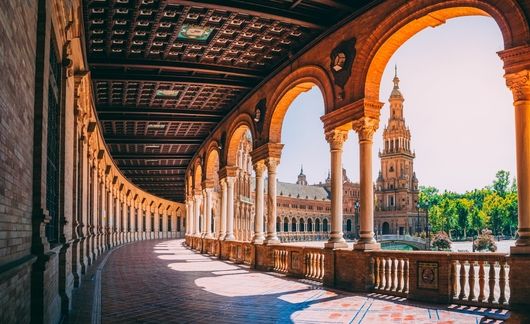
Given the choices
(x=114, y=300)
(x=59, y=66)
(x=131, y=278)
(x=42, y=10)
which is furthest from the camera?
(x=131, y=278)

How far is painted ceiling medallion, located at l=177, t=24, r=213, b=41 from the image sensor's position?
43.9ft

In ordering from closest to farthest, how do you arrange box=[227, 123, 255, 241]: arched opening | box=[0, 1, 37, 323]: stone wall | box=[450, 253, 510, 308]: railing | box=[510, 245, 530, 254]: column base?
box=[0, 1, 37, 323]: stone wall → box=[510, 245, 530, 254]: column base → box=[450, 253, 510, 308]: railing → box=[227, 123, 255, 241]: arched opening

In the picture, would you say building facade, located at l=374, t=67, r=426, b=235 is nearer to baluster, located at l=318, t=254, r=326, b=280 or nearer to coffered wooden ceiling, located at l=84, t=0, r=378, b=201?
coffered wooden ceiling, located at l=84, t=0, r=378, b=201

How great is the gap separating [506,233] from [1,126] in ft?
413

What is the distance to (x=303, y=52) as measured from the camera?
15.0 meters

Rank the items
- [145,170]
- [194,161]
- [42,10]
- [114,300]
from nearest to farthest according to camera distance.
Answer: [42,10], [114,300], [194,161], [145,170]

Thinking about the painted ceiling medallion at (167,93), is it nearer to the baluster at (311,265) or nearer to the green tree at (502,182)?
the baluster at (311,265)

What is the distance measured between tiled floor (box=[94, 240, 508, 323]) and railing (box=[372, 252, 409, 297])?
0.41m

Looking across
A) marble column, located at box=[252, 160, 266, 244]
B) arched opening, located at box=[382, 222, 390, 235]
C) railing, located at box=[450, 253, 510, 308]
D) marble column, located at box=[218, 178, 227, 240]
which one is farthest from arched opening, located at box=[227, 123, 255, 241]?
railing, located at box=[450, 253, 510, 308]

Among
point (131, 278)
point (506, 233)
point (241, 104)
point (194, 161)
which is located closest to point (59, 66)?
point (131, 278)

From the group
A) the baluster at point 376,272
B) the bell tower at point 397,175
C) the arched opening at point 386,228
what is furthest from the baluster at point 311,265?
the arched opening at point 386,228

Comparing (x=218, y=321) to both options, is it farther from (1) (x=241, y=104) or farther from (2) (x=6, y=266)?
(1) (x=241, y=104)

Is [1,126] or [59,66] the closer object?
[1,126]

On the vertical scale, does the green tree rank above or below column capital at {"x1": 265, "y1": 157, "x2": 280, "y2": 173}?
above
